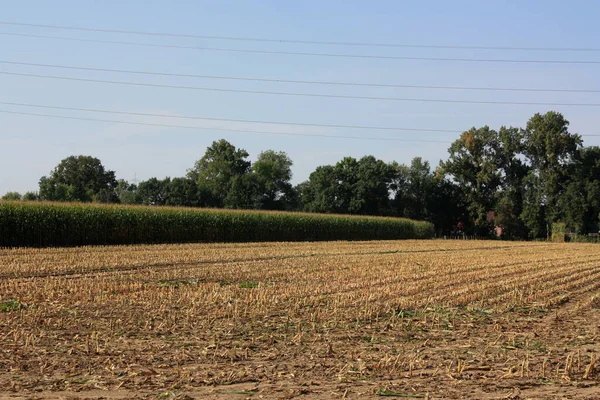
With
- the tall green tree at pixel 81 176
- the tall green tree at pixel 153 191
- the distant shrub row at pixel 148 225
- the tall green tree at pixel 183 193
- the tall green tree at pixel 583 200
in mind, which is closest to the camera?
the distant shrub row at pixel 148 225

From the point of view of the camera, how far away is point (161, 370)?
26.9 feet

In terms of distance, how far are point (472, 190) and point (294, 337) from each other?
3343 inches

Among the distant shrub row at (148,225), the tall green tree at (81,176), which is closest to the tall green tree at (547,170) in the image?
the distant shrub row at (148,225)

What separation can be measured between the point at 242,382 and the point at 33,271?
14.2 metres

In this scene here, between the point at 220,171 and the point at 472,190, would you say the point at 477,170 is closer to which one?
the point at 472,190

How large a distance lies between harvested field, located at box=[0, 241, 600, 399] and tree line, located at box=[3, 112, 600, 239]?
6818 cm

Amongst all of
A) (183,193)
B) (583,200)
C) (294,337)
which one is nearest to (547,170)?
(583,200)

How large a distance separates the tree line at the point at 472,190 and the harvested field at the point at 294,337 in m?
68.2

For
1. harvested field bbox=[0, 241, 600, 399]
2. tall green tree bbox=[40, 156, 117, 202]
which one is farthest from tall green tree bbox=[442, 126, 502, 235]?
harvested field bbox=[0, 241, 600, 399]

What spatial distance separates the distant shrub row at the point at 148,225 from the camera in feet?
110

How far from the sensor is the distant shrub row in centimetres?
3350

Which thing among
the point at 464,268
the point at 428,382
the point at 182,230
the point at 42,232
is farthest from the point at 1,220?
the point at 428,382

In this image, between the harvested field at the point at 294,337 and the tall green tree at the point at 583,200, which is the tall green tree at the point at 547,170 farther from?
the harvested field at the point at 294,337

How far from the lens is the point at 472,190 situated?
300 ft
